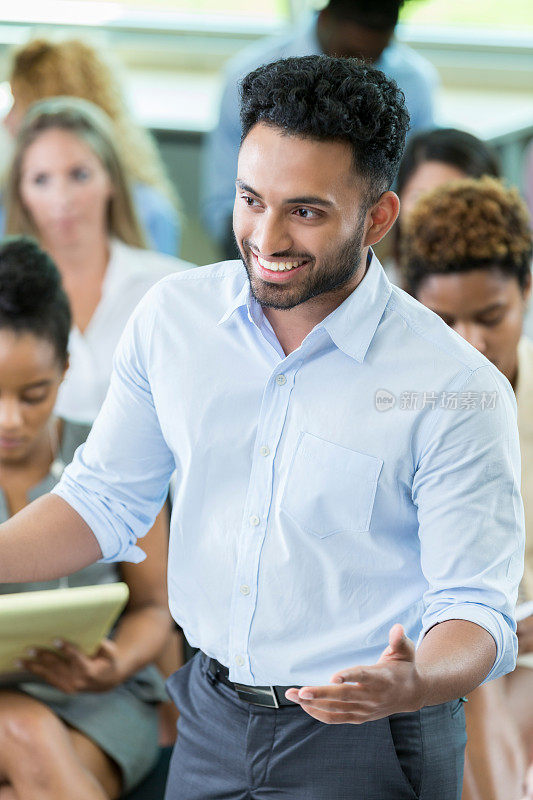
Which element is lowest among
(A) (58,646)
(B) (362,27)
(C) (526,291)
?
(A) (58,646)

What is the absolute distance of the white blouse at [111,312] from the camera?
2.11 metres

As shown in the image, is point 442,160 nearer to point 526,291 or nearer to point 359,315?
point 526,291

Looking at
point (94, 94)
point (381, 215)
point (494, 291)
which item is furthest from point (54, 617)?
point (94, 94)

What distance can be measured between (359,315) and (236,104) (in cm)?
183

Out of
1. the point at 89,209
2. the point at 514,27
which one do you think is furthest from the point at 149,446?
the point at 514,27

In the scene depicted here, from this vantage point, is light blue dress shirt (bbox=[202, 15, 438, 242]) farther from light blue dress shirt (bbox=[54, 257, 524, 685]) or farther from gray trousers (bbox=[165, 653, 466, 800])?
gray trousers (bbox=[165, 653, 466, 800])

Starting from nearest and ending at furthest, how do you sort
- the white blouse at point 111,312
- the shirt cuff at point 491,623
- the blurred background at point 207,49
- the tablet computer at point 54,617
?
the shirt cuff at point 491,623
the tablet computer at point 54,617
the white blouse at point 111,312
the blurred background at point 207,49

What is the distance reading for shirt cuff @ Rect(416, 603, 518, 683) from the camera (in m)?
0.88

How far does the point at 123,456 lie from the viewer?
1072 millimetres

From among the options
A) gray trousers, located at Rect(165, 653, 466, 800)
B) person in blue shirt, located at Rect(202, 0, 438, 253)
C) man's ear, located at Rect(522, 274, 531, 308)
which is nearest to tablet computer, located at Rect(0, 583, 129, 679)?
gray trousers, located at Rect(165, 653, 466, 800)

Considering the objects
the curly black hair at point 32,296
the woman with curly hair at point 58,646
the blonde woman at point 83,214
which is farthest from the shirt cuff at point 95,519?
the blonde woman at point 83,214

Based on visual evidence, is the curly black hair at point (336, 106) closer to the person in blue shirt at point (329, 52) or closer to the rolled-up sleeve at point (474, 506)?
the rolled-up sleeve at point (474, 506)

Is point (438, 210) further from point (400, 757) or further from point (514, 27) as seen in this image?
point (514, 27)

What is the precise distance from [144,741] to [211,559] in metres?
0.57
